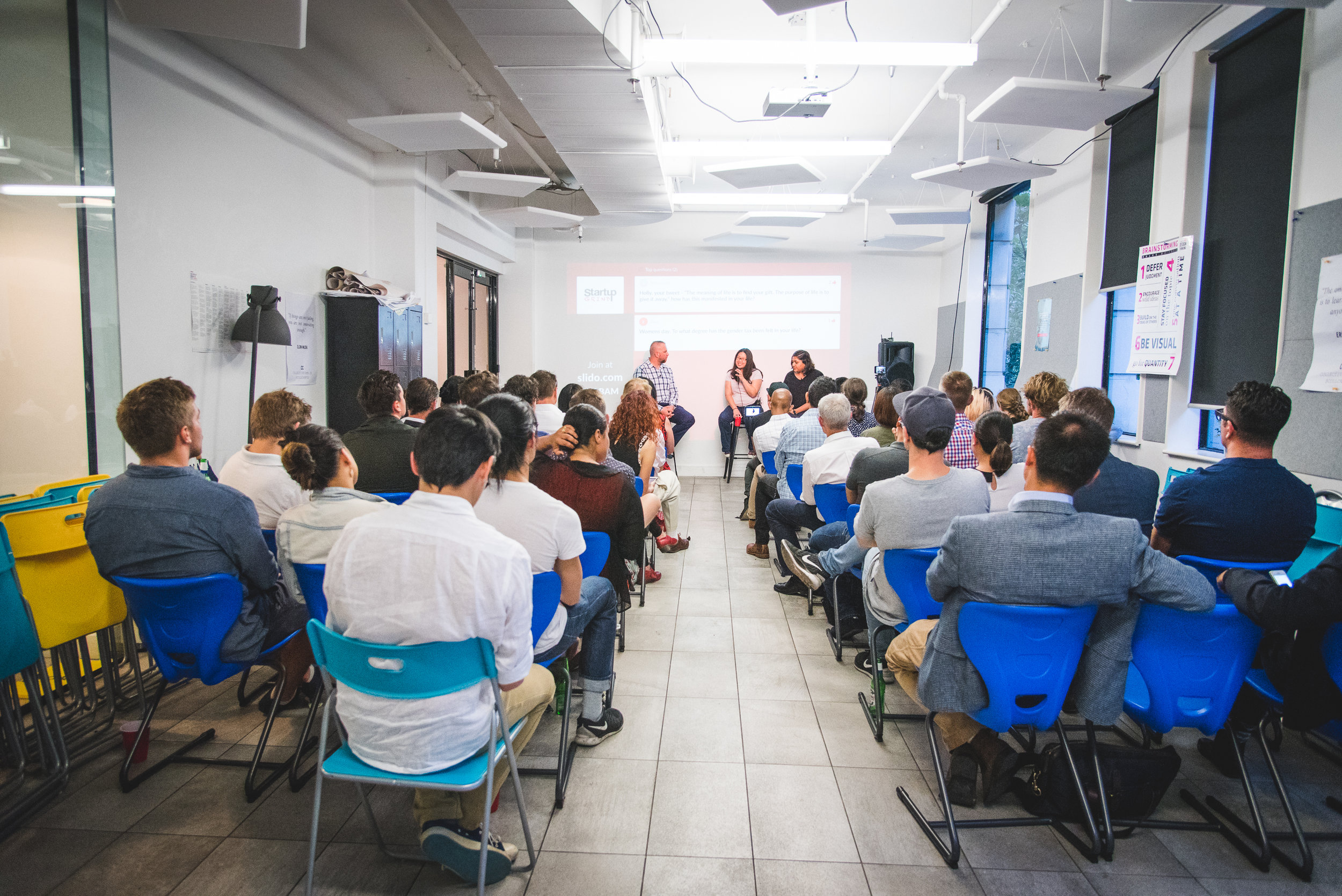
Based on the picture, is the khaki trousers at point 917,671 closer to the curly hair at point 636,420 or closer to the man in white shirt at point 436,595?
the man in white shirt at point 436,595

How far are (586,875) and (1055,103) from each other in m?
4.54

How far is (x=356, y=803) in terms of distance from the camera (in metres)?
2.27

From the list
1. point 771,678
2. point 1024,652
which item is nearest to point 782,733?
point 771,678

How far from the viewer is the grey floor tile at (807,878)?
190 centimetres

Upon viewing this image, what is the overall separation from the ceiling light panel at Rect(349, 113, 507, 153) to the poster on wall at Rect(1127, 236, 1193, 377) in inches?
175

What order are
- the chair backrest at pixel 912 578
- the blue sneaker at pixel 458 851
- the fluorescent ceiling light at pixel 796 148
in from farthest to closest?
the fluorescent ceiling light at pixel 796 148 < the chair backrest at pixel 912 578 < the blue sneaker at pixel 458 851

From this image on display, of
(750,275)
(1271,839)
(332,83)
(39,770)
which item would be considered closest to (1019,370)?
A: (750,275)

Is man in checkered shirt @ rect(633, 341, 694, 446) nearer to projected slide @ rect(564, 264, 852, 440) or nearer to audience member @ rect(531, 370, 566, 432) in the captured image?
projected slide @ rect(564, 264, 852, 440)

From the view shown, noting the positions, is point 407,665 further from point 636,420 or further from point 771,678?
point 636,420

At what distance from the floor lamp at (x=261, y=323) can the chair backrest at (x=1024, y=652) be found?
14.1 feet

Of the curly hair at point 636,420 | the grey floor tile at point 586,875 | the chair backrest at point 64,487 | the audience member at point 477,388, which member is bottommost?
the grey floor tile at point 586,875

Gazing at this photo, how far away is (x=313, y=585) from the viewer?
222cm

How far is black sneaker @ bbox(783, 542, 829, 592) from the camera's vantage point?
368 centimetres

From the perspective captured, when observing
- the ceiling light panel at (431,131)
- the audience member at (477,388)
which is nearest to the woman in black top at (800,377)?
the audience member at (477,388)
